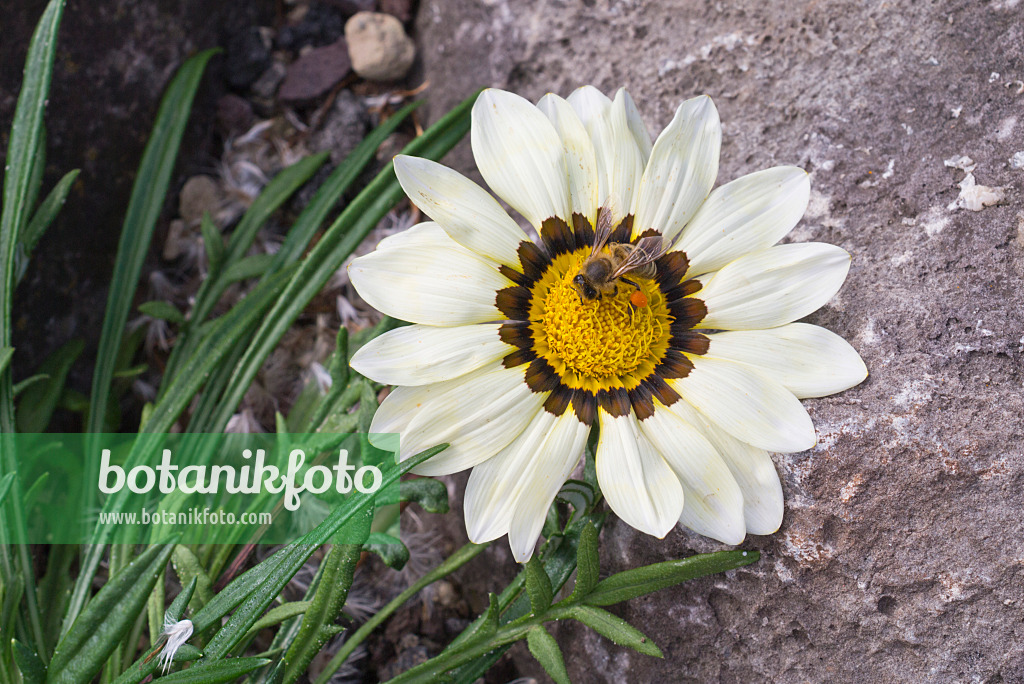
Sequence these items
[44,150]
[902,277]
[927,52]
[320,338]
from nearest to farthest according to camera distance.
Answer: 1. [902,277]
2. [927,52]
3. [44,150]
4. [320,338]

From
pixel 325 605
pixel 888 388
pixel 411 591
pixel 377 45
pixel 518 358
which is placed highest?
pixel 377 45

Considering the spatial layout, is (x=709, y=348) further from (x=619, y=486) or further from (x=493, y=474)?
(x=493, y=474)

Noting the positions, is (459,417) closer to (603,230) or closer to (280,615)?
(603,230)

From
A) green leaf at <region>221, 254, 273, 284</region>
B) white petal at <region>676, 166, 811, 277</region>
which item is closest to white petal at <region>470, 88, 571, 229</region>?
white petal at <region>676, 166, 811, 277</region>

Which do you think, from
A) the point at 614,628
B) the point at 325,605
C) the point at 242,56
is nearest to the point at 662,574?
the point at 614,628

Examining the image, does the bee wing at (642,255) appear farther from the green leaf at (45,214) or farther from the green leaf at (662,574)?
the green leaf at (45,214)

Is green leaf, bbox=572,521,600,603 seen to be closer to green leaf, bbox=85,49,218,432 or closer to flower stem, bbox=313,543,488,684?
flower stem, bbox=313,543,488,684

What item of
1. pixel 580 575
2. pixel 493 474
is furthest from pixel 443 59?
pixel 580 575
